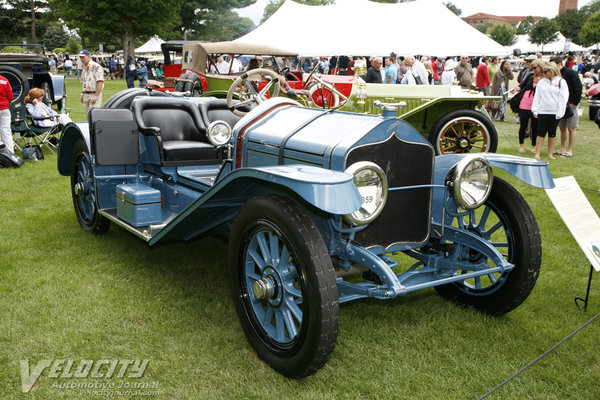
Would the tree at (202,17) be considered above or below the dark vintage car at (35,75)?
above

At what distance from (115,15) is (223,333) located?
3494 centimetres

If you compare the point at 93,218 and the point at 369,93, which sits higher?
the point at 369,93

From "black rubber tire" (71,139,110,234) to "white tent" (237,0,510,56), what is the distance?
10.5 metres

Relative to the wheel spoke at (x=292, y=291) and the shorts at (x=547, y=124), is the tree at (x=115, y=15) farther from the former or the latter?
the wheel spoke at (x=292, y=291)

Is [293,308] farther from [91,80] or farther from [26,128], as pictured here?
[91,80]

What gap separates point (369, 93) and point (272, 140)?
6772 mm

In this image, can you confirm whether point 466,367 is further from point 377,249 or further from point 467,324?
point 377,249

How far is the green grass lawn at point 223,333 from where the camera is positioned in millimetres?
2754

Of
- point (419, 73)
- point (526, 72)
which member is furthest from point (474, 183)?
point (419, 73)

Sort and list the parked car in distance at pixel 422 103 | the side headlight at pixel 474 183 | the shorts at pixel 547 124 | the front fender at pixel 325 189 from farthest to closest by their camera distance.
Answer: the shorts at pixel 547 124 < the parked car in distance at pixel 422 103 < the side headlight at pixel 474 183 < the front fender at pixel 325 189

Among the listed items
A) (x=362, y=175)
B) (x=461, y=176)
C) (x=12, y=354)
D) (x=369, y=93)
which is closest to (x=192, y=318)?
(x=12, y=354)

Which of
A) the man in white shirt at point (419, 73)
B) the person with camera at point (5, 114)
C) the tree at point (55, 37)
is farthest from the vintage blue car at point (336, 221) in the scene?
the tree at point (55, 37)

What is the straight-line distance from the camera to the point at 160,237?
11.9 feet

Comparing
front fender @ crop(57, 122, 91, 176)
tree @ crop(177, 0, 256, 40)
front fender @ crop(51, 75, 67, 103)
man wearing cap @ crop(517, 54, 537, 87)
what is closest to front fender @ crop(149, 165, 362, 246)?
front fender @ crop(57, 122, 91, 176)
